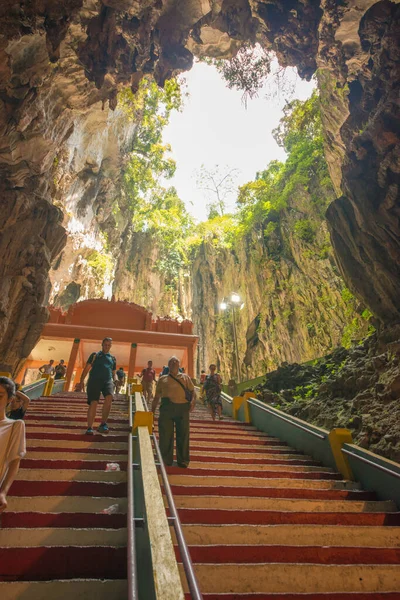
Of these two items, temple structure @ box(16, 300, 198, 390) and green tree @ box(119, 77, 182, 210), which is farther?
green tree @ box(119, 77, 182, 210)

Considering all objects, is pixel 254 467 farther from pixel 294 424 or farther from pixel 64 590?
pixel 64 590

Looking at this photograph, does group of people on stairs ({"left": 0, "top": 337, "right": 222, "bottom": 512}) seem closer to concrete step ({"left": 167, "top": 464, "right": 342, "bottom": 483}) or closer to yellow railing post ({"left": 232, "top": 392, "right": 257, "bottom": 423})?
Result: concrete step ({"left": 167, "top": 464, "right": 342, "bottom": 483})

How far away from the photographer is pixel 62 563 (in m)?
2.40

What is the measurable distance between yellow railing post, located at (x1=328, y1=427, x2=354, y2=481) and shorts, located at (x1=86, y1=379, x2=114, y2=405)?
3928mm

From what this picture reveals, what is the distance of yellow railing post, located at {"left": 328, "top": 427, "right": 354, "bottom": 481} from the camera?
4840 millimetres

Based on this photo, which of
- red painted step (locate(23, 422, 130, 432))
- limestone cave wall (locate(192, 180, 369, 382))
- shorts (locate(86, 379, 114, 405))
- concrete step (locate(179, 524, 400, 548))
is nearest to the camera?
concrete step (locate(179, 524, 400, 548))

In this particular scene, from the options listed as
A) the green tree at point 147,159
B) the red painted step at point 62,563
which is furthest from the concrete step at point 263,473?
the green tree at point 147,159

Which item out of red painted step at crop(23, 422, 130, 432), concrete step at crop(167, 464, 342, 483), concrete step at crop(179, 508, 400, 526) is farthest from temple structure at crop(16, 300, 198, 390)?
concrete step at crop(179, 508, 400, 526)

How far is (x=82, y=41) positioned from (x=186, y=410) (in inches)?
467

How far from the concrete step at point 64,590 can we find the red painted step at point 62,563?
185 mm

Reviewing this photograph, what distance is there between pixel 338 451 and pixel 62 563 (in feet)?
14.1

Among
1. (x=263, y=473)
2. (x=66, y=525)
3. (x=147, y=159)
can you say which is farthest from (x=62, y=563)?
(x=147, y=159)

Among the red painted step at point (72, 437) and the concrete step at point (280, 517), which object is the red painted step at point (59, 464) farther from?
the concrete step at point (280, 517)

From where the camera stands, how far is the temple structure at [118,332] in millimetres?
15492
